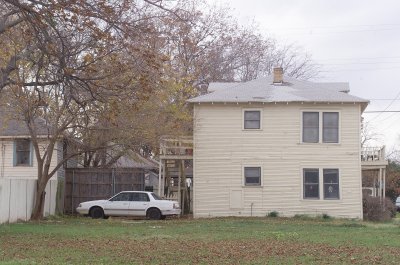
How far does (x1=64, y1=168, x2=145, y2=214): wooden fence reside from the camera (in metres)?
34.0

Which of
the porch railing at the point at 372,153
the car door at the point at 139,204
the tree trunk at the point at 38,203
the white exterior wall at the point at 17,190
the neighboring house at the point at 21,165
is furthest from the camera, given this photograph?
the porch railing at the point at 372,153

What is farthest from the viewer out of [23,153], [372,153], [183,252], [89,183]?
[89,183]

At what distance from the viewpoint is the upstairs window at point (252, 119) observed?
102 ft

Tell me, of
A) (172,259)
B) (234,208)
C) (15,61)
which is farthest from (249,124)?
(172,259)

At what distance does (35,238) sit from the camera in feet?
60.6

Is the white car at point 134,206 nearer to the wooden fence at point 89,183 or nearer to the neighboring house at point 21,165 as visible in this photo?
the neighboring house at point 21,165

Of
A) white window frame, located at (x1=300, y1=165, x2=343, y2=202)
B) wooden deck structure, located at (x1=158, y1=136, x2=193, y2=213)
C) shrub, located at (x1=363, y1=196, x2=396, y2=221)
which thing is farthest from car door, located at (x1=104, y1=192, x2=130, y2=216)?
shrub, located at (x1=363, y1=196, x2=396, y2=221)

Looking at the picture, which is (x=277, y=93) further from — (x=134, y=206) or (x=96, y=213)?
(x=96, y=213)

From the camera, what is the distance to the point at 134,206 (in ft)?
98.5

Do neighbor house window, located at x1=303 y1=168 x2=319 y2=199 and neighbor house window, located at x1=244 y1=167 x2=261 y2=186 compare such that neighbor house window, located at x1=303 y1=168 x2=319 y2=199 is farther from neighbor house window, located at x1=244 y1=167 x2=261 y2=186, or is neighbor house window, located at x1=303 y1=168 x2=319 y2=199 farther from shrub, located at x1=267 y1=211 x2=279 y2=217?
neighbor house window, located at x1=244 y1=167 x2=261 y2=186

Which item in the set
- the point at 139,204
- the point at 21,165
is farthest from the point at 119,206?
the point at 21,165

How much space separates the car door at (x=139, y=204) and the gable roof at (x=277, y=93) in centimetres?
A: 508

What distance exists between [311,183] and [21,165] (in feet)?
49.6

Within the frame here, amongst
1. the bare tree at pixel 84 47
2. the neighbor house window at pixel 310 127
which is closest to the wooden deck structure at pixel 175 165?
the neighbor house window at pixel 310 127
